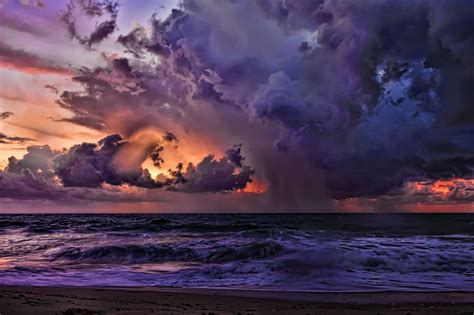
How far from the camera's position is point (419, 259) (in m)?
20.2

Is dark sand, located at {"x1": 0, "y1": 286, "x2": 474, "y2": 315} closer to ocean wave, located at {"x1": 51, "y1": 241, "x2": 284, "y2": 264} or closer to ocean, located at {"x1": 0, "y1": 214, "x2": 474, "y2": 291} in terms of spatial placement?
ocean, located at {"x1": 0, "y1": 214, "x2": 474, "y2": 291}

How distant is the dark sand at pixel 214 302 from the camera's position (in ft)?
31.0

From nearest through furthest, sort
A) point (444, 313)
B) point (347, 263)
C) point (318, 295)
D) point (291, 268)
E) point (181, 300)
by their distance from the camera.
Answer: point (444, 313) < point (181, 300) < point (318, 295) < point (291, 268) < point (347, 263)

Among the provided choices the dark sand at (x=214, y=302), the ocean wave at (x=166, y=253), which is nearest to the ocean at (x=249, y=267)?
the ocean wave at (x=166, y=253)

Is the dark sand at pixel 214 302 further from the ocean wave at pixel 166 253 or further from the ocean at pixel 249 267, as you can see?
the ocean wave at pixel 166 253

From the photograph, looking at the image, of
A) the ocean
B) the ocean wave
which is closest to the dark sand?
the ocean

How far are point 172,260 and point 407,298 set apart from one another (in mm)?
12140

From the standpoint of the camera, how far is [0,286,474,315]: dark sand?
945 centimetres

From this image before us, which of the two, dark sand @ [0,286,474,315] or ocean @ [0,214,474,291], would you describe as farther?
ocean @ [0,214,474,291]

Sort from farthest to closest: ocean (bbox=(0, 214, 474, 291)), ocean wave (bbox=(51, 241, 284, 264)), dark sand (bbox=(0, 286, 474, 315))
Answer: ocean wave (bbox=(51, 241, 284, 264)), ocean (bbox=(0, 214, 474, 291)), dark sand (bbox=(0, 286, 474, 315))

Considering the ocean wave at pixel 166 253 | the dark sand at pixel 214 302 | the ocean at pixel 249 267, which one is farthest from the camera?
the ocean wave at pixel 166 253

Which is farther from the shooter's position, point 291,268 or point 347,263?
point 347,263

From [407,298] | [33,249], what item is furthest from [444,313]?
[33,249]

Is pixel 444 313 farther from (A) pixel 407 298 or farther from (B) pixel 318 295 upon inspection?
(B) pixel 318 295
